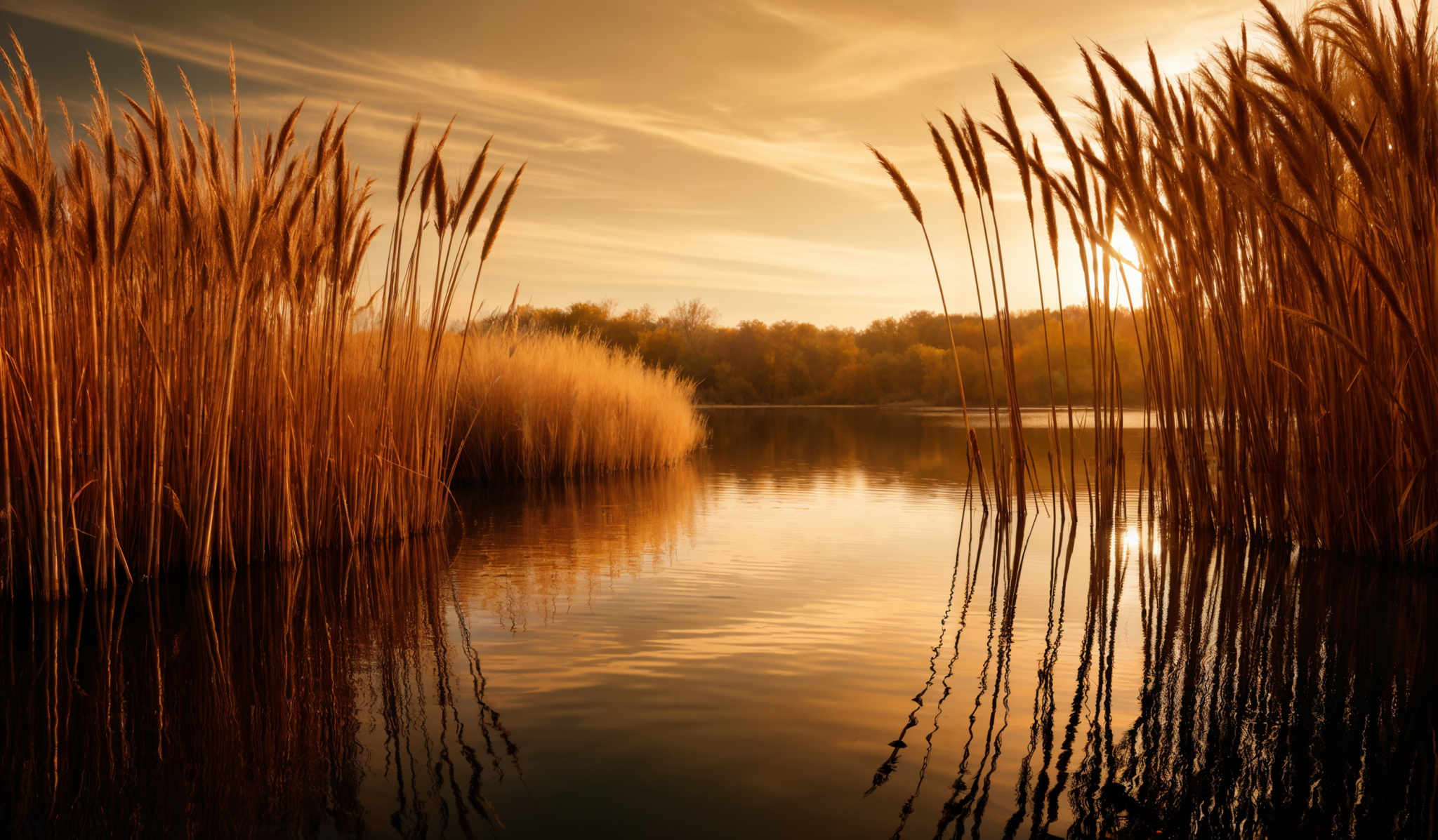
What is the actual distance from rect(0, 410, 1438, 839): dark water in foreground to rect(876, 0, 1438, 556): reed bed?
0.50 m

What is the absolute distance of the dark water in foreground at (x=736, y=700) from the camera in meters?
1.80

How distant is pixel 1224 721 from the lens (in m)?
2.23

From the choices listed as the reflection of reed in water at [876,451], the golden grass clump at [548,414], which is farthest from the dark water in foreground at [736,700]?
the golden grass clump at [548,414]

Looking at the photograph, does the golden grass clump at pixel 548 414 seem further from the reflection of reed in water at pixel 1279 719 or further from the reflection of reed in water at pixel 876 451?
the reflection of reed in water at pixel 1279 719

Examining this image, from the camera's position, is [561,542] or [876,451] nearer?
[561,542]

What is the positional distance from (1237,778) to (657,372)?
422 inches

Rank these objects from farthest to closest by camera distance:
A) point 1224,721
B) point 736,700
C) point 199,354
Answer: point 199,354 → point 736,700 → point 1224,721

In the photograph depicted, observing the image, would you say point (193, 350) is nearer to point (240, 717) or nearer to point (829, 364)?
point (240, 717)

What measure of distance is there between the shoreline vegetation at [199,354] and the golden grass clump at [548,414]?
2.98 m

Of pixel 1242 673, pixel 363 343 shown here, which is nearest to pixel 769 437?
pixel 363 343

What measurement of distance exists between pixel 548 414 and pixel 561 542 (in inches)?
160

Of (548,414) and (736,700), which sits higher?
(548,414)

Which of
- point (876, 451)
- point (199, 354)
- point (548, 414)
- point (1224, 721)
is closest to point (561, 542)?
point (199, 354)

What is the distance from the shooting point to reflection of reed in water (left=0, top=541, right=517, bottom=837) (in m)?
1.80
